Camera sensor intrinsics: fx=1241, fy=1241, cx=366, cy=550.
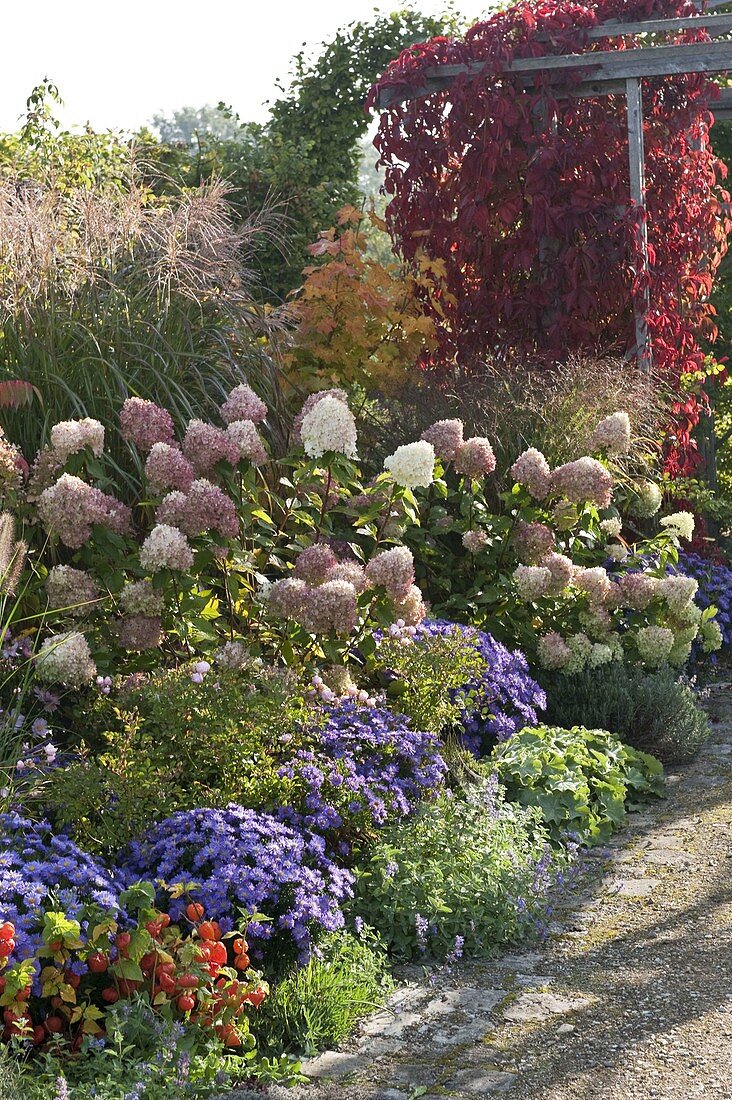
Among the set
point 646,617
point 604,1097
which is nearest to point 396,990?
point 604,1097

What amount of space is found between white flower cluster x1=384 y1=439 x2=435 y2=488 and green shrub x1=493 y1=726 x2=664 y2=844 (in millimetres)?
998

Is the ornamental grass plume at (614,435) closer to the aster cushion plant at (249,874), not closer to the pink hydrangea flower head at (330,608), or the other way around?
the pink hydrangea flower head at (330,608)

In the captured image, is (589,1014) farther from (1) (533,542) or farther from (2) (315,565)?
(1) (533,542)

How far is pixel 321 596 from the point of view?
384cm

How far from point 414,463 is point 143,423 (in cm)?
100

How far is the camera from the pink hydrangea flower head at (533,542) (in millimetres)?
5078

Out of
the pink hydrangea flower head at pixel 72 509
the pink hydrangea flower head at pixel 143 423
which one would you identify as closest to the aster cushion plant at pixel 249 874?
the pink hydrangea flower head at pixel 72 509

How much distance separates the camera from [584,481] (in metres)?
5.07

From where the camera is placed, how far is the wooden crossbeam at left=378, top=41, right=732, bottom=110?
7066 mm

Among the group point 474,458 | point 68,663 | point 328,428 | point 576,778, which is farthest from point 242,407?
point 576,778

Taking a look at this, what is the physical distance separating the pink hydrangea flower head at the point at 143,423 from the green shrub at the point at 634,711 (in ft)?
6.94

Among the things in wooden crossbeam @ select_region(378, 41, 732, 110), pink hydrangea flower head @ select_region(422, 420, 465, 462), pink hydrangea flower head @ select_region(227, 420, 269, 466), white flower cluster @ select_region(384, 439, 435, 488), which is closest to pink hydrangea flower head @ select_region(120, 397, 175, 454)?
pink hydrangea flower head @ select_region(227, 420, 269, 466)

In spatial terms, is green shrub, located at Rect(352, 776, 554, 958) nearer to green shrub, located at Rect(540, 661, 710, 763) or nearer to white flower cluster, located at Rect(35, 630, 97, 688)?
white flower cluster, located at Rect(35, 630, 97, 688)

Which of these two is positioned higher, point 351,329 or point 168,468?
point 351,329
